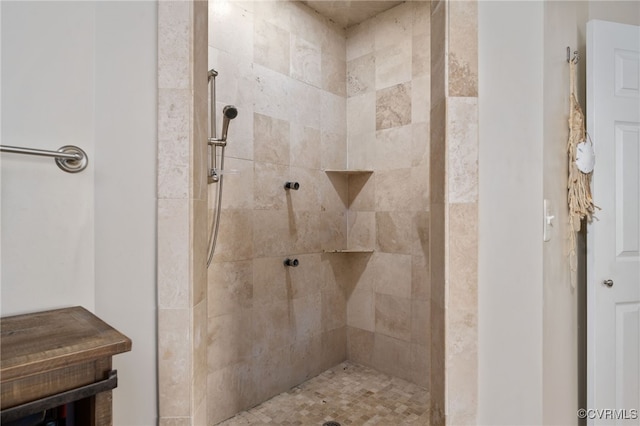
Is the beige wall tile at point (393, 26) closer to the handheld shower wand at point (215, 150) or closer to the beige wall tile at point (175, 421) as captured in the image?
the handheld shower wand at point (215, 150)

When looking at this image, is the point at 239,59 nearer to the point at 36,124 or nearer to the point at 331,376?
the point at 36,124

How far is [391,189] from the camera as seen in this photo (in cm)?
252

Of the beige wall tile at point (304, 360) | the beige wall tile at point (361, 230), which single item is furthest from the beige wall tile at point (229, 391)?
the beige wall tile at point (361, 230)

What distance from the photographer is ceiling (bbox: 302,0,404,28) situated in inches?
95.4

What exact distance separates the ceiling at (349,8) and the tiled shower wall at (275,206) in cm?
7

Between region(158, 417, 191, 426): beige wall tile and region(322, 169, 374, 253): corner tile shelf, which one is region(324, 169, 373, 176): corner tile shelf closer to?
region(322, 169, 374, 253): corner tile shelf

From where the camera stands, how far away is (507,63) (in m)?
1.14

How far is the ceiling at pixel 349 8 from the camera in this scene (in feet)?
7.95

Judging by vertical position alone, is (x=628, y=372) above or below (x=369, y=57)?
below

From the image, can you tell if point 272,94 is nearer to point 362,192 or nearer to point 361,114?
point 361,114

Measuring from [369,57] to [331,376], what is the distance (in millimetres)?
2535

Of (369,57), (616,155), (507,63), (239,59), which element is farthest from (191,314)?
(369,57)

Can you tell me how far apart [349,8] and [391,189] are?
1.41m

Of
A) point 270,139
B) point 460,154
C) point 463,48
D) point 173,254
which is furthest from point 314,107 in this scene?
point 173,254
